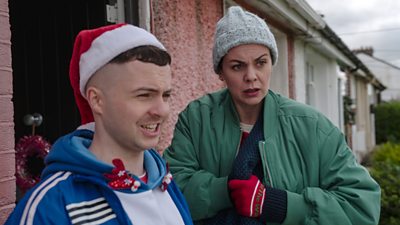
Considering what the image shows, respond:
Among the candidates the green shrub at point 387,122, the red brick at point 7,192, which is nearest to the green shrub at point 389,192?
the red brick at point 7,192

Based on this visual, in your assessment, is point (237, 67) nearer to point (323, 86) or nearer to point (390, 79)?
point (323, 86)

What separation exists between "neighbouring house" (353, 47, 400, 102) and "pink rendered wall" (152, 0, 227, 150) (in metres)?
28.2

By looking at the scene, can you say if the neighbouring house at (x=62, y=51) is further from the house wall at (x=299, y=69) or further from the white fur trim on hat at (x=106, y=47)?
the house wall at (x=299, y=69)

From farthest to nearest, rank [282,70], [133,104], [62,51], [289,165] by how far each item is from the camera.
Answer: [282,70], [62,51], [289,165], [133,104]

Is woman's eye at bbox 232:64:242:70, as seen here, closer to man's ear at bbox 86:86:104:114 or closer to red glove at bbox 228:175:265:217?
red glove at bbox 228:175:265:217

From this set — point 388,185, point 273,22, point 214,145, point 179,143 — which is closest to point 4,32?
point 179,143

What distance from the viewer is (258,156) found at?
191cm

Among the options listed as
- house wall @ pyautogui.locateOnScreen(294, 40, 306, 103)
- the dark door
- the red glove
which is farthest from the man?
house wall @ pyautogui.locateOnScreen(294, 40, 306, 103)

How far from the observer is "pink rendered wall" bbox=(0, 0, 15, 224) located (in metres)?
1.72

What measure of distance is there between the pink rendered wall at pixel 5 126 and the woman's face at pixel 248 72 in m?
0.86

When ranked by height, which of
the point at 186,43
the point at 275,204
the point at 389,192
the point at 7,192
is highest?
the point at 186,43

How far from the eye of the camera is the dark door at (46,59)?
3087 mm

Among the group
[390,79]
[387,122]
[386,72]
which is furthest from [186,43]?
[390,79]

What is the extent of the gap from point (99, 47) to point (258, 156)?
2.71 ft
